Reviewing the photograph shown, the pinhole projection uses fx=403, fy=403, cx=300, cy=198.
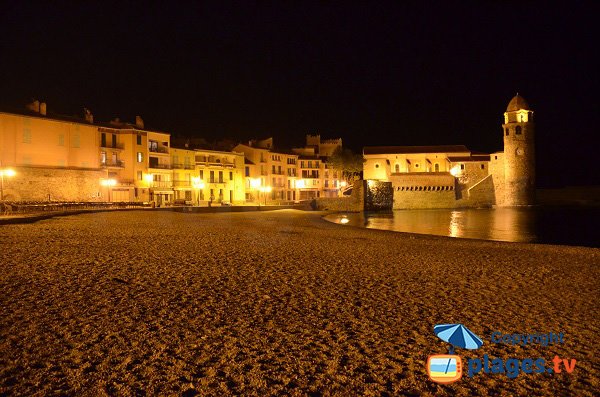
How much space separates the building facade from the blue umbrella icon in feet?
200

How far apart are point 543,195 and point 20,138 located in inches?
3366

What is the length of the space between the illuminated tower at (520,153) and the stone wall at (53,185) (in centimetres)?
5834

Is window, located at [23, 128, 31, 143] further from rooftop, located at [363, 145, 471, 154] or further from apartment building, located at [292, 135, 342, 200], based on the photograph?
rooftop, located at [363, 145, 471, 154]

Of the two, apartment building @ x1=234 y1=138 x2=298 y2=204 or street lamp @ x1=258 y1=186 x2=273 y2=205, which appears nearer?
street lamp @ x1=258 y1=186 x2=273 y2=205

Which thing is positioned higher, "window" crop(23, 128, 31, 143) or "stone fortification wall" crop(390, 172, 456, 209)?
"window" crop(23, 128, 31, 143)

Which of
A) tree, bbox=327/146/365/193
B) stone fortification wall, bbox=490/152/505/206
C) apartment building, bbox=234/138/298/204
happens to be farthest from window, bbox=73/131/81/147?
stone fortification wall, bbox=490/152/505/206

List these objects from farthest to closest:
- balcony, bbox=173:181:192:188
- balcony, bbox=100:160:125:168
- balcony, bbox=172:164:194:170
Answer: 1. balcony, bbox=172:164:194:170
2. balcony, bbox=173:181:192:188
3. balcony, bbox=100:160:125:168

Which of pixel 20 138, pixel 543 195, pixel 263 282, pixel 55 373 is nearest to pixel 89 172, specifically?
pixel 20 138

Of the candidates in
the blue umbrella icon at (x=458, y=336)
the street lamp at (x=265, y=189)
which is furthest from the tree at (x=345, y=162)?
the blue umbrella icon at (x=458, y=336)

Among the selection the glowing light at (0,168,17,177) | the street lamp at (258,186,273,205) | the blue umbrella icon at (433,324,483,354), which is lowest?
the blue umbrella icon at (433,324,483,354)

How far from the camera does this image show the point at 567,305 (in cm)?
696

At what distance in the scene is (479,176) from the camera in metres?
67.4

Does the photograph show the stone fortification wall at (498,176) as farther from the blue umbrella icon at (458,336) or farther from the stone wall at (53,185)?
the blue umbrella icon at (458,336)

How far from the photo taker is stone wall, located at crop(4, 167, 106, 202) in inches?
1426
